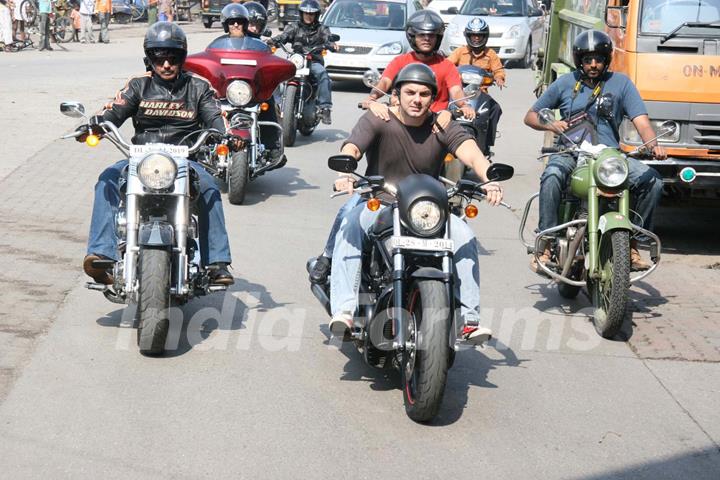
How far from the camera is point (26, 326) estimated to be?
730 centimetres

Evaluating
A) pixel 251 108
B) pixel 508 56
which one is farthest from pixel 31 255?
pixel 508 56

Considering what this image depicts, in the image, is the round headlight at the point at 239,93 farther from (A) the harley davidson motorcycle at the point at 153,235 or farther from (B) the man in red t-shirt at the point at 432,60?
(A) the harley davidson motorcycle at the point at 153,235

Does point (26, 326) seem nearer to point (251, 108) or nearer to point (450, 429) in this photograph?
point (450, 429)

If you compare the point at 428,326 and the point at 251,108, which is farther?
the point at 251,108

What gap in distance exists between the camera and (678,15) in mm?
10719

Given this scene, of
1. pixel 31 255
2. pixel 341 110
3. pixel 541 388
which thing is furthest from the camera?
pixel 341 110

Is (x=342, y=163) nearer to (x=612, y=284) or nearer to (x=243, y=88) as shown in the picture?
(x=612, y=284)

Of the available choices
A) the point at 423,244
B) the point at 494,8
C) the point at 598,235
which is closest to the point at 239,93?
the point at 598,235

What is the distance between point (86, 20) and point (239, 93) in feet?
77.3

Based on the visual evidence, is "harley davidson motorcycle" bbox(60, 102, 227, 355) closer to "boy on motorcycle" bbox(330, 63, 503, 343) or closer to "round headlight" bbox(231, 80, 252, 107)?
"boy on motorcycle" bbox(330, 63, 503, 343)

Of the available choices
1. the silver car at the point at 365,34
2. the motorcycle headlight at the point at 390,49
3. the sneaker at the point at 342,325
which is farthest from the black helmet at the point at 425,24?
the motorcycle headlight at the point at 390,49

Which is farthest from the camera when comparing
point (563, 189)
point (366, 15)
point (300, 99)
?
point (366, 15)

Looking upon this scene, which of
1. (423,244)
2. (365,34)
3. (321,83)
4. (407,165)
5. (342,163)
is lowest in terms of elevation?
(321,83)

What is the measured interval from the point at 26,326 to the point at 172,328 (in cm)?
87
